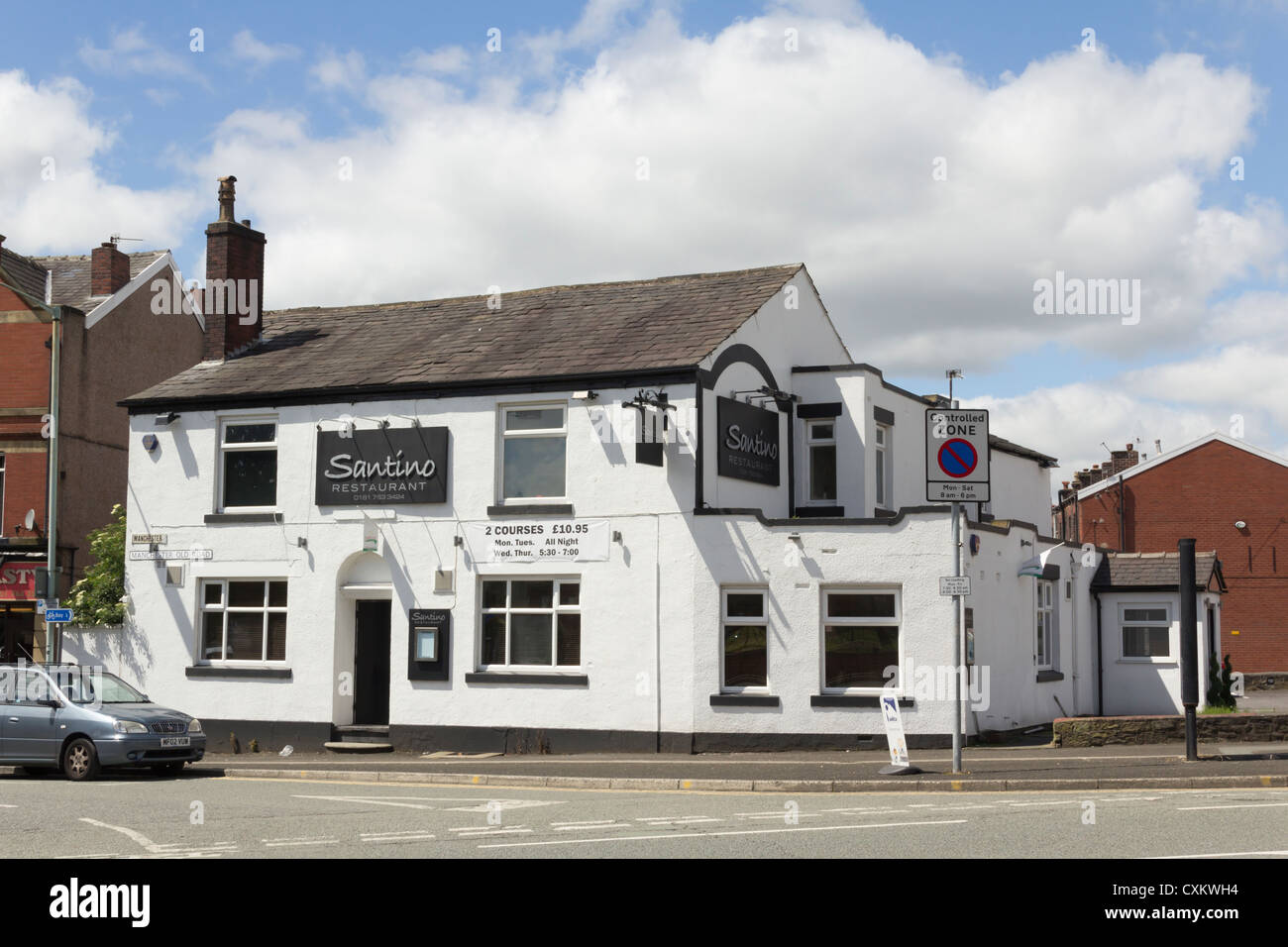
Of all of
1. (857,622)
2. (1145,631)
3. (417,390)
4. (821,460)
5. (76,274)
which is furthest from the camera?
(76,274)

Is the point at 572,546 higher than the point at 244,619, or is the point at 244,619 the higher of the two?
the point at 572,546

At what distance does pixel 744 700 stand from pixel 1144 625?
9.87 m

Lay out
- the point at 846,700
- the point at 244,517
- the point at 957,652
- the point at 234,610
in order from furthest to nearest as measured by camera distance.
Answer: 1. the point at 234,610
2. the point at 244,517
3. the point at 846,700
4. the point at 957,652

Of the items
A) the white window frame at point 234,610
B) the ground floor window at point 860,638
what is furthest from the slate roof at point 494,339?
the ground floor window at point 860,638

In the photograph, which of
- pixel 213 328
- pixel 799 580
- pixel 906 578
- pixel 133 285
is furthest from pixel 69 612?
pixel 906 578

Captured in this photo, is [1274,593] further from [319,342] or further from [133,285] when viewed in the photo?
[133,285]

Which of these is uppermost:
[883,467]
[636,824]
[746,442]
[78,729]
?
[746,442]

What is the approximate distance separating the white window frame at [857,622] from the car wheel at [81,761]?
1042 cm

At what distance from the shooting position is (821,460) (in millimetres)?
25062

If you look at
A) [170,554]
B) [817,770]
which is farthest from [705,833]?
[170,554]

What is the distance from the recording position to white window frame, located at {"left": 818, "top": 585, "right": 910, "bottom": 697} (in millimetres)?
20656

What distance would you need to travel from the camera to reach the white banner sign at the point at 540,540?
2192 cm

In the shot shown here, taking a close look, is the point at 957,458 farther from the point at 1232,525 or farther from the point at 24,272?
the point at 1232,525
